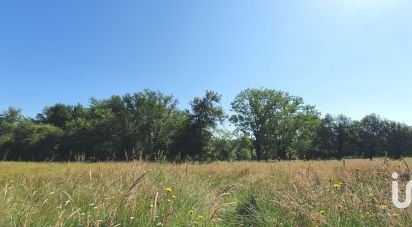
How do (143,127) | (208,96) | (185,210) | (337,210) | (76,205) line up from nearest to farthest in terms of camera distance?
(337,210) → (76,205) → (185,210) → (208,96) → (143,127)

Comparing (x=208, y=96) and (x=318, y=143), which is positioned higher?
(x=208, y=96)

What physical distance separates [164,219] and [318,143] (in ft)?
269

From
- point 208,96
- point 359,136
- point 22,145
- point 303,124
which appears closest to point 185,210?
point 208,96

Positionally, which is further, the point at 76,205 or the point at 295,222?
the point at 76,205

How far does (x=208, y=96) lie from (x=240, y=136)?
460 inches

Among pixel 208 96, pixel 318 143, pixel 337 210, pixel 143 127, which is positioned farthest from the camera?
pixel 318 143

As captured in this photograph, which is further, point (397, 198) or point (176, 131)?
point (176, 131)

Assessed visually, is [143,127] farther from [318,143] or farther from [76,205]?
[76,205]

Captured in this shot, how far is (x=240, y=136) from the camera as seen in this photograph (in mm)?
62969

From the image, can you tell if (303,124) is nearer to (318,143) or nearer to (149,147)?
(318,143)

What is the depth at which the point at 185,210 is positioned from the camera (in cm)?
455

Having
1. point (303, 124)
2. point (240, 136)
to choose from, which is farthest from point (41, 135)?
point (303, 124)

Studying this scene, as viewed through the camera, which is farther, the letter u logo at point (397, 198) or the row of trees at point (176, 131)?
the row of trees at point (176, 131)

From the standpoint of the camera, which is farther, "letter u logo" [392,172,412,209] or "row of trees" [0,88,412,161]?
"row of trees" [0,88,412,161]
